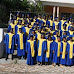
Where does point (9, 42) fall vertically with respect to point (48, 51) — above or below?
above

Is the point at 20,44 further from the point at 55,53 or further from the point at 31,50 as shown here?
the point at 55,53

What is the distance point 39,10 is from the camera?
603 inches

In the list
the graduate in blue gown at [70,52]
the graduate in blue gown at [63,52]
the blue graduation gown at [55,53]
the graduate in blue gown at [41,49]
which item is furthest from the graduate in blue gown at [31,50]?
the graduate in blue gown at [70,52]

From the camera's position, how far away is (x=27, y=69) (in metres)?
7.30

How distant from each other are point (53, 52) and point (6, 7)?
11104 mm

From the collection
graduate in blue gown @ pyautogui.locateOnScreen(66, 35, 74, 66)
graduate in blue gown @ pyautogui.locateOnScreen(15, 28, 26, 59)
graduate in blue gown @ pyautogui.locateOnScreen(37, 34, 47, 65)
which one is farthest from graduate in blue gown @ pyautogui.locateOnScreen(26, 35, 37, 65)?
graduate in blue gown @ pyautogui.locateOnScreen(66, 35, 74, 66)

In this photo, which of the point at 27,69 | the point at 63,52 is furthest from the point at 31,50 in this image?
the point at 63,52

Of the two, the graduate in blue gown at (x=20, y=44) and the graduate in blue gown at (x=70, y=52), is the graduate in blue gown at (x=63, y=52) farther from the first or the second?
the graduate in blue gown at (x=20, y=44)

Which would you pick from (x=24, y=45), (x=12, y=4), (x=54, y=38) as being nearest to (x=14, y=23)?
(x=24, y=45)

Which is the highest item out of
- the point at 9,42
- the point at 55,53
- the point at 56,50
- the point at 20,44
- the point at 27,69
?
the point at 9,42

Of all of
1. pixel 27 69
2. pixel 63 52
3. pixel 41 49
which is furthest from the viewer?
pixel 41 49

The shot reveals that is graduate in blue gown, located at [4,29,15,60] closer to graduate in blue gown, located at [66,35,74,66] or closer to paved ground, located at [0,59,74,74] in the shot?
paved ground, located at [0,59,74,74]

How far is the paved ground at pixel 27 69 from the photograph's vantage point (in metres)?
6.89

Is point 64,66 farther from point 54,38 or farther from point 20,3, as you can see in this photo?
point 20,3
